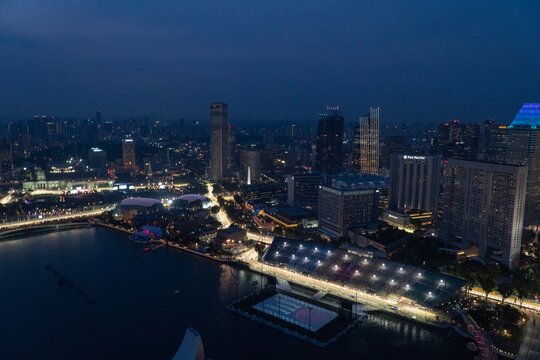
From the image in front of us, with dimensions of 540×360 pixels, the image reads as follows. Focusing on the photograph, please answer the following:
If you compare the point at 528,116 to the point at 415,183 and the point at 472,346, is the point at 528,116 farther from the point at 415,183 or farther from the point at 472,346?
the point at 472,346

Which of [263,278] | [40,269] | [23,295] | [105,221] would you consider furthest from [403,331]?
[105,221]

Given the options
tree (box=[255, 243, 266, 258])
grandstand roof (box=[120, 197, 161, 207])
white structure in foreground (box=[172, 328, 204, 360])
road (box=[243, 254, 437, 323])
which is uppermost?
white structure in foreground (box=[172, 328, 204, 360])

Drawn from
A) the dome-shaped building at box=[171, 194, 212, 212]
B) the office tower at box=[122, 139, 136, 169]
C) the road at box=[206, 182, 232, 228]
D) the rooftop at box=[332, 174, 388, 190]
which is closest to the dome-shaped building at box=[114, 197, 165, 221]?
the dome-shaped building at box=[171, 194, 212, 212]

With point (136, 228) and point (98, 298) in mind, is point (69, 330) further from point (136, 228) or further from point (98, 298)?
point (136, 228)

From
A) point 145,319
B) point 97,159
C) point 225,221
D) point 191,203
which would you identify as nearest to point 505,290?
point 145,319

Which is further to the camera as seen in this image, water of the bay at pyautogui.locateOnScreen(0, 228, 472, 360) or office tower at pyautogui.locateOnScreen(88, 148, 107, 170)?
office tower at pyautogui.locateOnScreen(88, 148, 107, 170)

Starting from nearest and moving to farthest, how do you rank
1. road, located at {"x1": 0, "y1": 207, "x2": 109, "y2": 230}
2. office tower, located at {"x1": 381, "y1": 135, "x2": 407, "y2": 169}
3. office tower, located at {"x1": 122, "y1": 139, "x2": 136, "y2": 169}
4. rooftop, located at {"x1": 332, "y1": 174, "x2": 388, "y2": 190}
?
1. rooftop, located at {"x1": 332, "y1": 174, "x2": 388, "y2": 190}
2. road, located at {"x1": 0, "y1": 207, "x2": 109, "y2": 230}
3. office tower, located at {"x1": 381, "y1": 135, "x2": 407, "y2": 169}
4. office tower, located at {"x1": 122, "y1": 139, "x2": 136, "y2": 169}

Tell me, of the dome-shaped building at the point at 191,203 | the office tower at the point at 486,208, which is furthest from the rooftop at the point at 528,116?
the dome-shaped building at the point at 191,203

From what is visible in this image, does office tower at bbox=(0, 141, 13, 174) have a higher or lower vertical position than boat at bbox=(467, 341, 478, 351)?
higher

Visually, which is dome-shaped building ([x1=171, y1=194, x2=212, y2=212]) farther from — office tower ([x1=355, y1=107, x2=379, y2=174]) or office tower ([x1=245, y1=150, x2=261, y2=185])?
office tower ([x1=355, y1=107, x2=379, y2=174])
